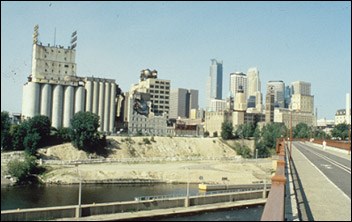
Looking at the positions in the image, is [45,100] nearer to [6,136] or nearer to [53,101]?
[53,101]

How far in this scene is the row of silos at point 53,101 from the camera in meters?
125

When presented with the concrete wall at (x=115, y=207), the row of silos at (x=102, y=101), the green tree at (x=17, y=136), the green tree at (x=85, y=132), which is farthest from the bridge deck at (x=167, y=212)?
the row of silos at (x=102, y=101)

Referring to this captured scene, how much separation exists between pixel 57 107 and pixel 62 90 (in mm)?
6062

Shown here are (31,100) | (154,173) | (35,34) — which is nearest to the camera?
(154,173)

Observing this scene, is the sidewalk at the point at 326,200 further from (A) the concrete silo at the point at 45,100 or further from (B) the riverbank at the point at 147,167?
(A) the concrete silo at the point at 45,100

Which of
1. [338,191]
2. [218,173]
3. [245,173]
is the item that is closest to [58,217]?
[338,191]

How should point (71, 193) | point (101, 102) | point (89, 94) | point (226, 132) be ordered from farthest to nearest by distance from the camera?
point (226, 132) → point (101, 102) → point (89, 94) → point (71, 193)

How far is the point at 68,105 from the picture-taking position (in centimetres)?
13200

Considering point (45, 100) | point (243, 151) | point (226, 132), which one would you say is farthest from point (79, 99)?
point (243, 151)

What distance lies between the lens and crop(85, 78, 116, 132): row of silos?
5753 inches

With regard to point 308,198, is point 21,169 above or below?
below

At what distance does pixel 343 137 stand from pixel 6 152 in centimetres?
15007

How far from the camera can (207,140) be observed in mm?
145000

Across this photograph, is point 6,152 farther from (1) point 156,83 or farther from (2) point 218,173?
(1) point 156,83
